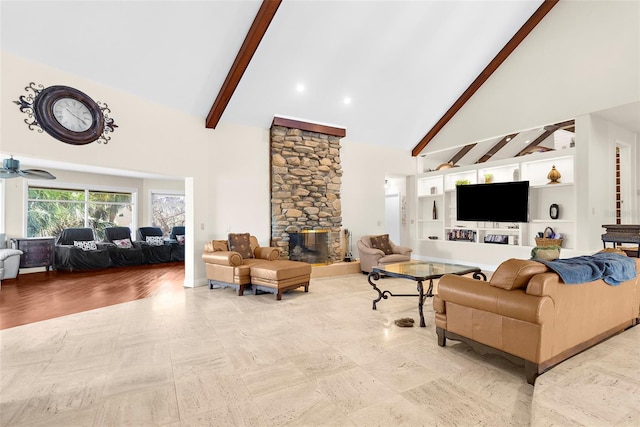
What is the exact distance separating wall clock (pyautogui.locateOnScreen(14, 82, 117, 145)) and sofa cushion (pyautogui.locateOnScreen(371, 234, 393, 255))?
16.5 ft

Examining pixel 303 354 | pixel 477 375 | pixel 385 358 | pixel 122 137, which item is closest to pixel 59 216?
pixel 122 137

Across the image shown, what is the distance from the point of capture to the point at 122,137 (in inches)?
186

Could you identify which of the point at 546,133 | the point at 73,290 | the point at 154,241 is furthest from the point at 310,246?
the point at 546,133

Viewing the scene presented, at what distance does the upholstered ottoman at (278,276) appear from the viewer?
4812 millimetres

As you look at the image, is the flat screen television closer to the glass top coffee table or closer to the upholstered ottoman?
the glass top coffee table

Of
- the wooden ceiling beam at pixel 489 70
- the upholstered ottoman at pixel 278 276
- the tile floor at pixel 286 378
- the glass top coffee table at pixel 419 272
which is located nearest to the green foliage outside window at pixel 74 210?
the tile floor at pixel 286 378

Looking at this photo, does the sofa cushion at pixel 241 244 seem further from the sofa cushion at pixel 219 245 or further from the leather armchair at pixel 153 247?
the leather armchair at pixel 153 247

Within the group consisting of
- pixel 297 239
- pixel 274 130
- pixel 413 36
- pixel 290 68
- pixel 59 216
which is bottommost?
pixel 297 239

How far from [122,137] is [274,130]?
281 centimetres

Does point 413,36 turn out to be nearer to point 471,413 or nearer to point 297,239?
point 297,239

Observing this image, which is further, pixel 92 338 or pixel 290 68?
pixel 290 68

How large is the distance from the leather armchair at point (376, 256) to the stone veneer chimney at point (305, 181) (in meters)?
0.73

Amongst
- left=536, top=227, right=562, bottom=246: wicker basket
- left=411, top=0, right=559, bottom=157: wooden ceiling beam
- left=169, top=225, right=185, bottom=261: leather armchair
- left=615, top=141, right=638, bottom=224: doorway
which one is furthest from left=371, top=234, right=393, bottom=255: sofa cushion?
left=169, top=225, right=185, bottom=261: leather armchair

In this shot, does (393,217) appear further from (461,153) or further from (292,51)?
(292,51)
